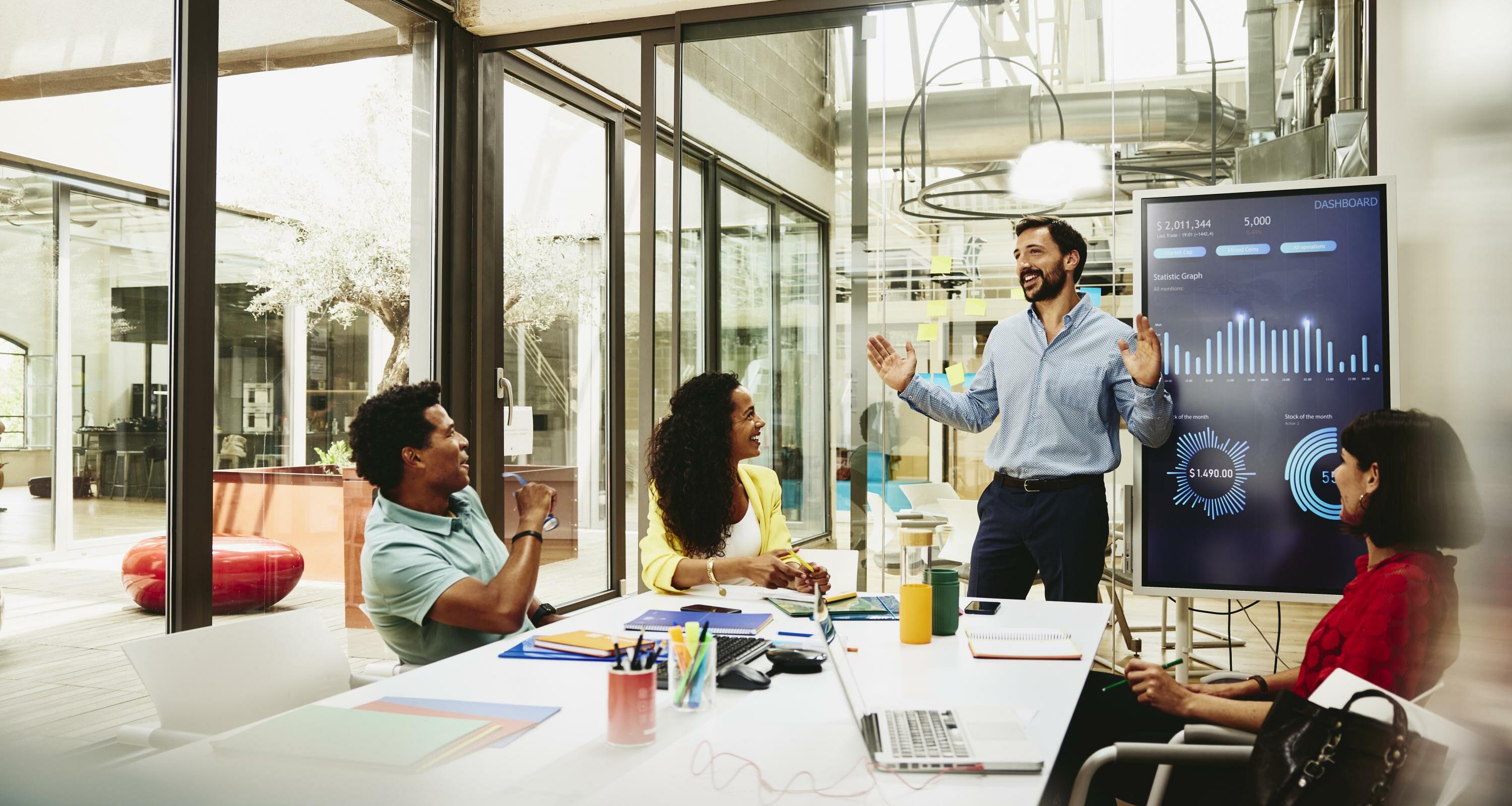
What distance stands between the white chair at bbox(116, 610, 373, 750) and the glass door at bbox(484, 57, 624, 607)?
8.41 feet

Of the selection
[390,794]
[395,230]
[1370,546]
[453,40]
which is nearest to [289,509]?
[395,230]

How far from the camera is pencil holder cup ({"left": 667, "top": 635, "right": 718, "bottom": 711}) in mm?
1573

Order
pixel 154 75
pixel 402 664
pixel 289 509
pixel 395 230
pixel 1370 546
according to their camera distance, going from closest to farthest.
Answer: pixel 1370 546
pixel 402 664
pixel 154 75
pixel 289 509
pixel 395 230

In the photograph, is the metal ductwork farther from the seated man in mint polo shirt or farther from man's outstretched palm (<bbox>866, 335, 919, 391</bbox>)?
the seated man in mint polo shirt

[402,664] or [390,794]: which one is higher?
[390,794]

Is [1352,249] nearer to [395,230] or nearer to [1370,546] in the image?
[1370,546]

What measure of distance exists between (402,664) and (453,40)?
3123 mm

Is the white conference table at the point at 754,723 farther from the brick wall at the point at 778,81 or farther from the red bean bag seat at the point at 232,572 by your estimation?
the brick wall at the point at 778,81

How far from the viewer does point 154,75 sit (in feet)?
9.83

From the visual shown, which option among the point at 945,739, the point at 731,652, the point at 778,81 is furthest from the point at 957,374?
the point at 945,739

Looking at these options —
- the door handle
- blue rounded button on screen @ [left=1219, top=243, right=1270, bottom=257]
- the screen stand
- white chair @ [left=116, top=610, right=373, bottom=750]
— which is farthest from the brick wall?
white chair @ [left=116, top=610, right=373, bottom=750]

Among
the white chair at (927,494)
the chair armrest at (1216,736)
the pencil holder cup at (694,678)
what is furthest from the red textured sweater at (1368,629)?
the white chair at (927,494)

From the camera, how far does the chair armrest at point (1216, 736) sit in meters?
1.68

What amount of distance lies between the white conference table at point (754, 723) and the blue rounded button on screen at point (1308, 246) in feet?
5.84
